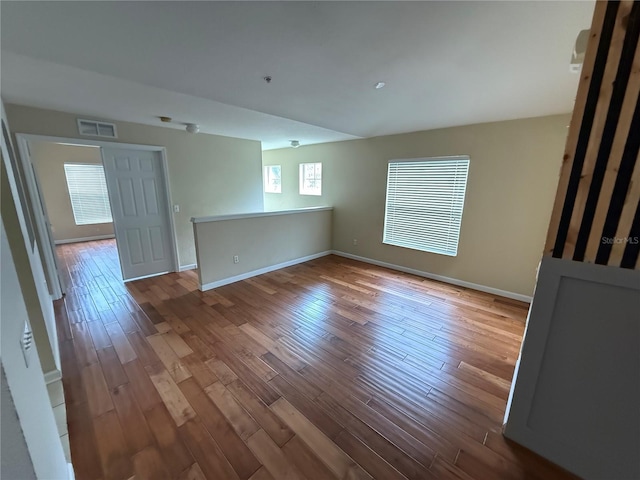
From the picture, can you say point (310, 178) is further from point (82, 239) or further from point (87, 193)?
point (82, 239)

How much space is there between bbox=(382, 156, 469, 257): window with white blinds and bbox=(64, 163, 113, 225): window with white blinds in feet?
22.5

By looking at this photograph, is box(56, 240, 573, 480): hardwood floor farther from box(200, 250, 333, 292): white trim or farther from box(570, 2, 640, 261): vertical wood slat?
box(570, 2, 640, 261): vertical wood slat

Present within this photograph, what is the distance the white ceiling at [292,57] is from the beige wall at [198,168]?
38cm

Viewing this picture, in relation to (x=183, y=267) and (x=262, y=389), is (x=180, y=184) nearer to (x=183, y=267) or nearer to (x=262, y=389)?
(x=183, y=267)

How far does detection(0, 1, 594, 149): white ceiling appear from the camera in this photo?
1.56 meters

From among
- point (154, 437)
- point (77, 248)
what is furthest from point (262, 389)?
point (77, 248)

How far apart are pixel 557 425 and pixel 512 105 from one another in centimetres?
298

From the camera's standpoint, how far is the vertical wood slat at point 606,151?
1055mm

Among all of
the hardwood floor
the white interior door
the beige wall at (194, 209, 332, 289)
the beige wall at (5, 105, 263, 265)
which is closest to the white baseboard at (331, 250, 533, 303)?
the hardwood floor

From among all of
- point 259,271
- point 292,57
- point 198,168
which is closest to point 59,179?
point 198,168

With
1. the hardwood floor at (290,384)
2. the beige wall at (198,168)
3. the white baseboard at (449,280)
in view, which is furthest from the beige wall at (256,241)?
the beige wall at (198,168)

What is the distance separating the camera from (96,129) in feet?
11.1

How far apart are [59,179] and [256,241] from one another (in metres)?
5.81

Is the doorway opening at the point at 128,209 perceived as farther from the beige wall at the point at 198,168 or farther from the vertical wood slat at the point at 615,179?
the vertical wood slat at the point at 615,179
